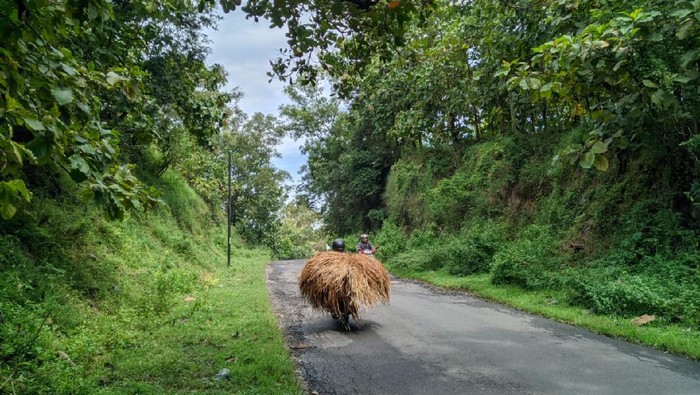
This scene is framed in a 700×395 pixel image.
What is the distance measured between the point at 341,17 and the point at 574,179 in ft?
39.7

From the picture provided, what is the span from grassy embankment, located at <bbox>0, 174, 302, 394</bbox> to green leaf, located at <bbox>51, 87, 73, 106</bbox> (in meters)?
1.97

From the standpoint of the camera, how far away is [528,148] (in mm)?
18625

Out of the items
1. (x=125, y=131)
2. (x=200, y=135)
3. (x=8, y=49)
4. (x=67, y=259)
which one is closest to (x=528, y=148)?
(x=200, y=135)

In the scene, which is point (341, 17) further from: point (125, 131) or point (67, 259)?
point (125, 131)

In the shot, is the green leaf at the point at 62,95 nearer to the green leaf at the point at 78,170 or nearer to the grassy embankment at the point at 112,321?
the green leaf at the point at 78,170

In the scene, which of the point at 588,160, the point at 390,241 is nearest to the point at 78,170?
the point at 588,160

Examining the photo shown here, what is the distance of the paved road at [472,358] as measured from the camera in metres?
5.41

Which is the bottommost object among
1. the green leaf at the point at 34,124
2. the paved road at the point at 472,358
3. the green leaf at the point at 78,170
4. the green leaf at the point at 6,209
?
the paved road at the point at 472,358

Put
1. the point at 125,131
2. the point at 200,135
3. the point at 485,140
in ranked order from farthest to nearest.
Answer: the point at 485,140, the point at 200,135, the point at 125,131

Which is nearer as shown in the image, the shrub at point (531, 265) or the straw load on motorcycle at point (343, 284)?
the straw load on motorcycle at point (343, 284)

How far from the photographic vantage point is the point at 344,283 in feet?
26.5

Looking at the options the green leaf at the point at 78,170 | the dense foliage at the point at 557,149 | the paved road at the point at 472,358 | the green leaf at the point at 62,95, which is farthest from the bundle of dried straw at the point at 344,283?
the green leaf at the point at 62,95

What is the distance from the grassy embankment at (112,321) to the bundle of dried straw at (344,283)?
38.6 inches

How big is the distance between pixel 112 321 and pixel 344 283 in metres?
3.87
